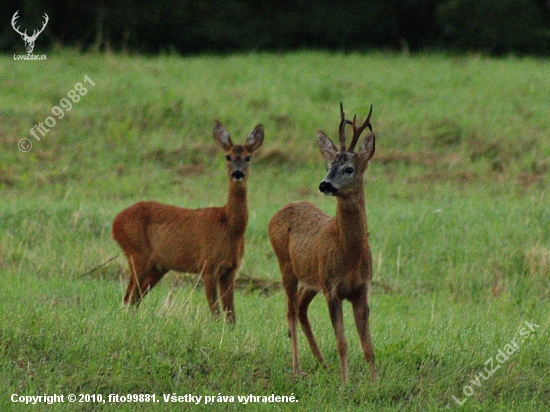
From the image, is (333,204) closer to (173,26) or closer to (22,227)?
(22,227)

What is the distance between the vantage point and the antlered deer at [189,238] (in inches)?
351

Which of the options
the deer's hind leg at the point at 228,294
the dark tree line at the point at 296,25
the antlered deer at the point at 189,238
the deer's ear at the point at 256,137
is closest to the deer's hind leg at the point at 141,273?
the antlered deer at the point at 189,238

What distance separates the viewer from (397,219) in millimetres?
12266

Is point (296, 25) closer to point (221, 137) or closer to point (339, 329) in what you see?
point (221, 137)

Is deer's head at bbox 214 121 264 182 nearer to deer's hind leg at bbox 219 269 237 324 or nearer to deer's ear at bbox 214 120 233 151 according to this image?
deer's ear at bbox 214 120 233 151

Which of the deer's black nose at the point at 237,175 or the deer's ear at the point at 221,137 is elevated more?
the deer's ear at the point at 221,137

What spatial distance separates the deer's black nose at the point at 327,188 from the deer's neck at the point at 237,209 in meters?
2.51

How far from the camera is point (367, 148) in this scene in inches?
274

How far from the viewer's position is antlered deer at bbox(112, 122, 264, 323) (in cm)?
891

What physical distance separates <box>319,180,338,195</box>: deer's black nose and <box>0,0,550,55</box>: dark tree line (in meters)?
19.6

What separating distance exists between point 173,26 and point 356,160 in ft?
70.0

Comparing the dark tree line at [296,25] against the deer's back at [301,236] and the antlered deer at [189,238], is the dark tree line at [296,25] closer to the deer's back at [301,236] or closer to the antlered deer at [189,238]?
the antlered deer at [189,238]

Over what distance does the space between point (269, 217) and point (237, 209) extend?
→ 3247mm

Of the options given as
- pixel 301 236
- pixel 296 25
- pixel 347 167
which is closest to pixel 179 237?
pixel 301 236
